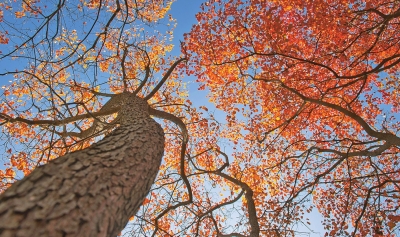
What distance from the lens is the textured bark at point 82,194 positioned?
5.44 feet

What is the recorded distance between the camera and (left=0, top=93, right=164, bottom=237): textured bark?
1657 millimetres

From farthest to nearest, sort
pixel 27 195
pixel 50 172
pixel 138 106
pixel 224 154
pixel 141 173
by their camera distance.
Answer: pixel 224 154 → pixel 138 106 → pixel 141 173 → pixel 50 172 → pixel 27 195

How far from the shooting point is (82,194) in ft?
6.77

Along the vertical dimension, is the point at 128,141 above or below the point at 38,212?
above

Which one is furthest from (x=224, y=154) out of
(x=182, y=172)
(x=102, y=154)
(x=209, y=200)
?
(x=102, y=154)

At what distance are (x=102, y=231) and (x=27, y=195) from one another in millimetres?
575

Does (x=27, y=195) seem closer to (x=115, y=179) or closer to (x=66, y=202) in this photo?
(x=66, y=202)

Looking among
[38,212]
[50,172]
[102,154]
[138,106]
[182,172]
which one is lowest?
[38,212]

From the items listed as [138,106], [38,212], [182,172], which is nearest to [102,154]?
[38,212]

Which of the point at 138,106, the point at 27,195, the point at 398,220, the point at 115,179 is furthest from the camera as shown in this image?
the point at 398,220

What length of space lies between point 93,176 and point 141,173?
0.75 meters

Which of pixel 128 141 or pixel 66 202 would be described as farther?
pixel 128 141

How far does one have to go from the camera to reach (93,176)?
7.66 ft

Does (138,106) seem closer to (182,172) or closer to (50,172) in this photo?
(182,172)
